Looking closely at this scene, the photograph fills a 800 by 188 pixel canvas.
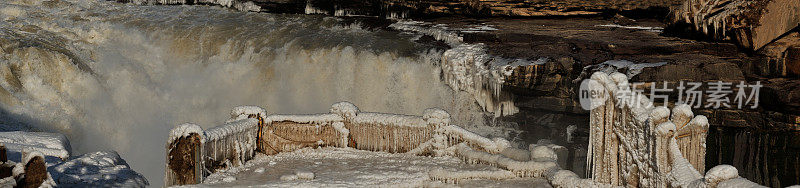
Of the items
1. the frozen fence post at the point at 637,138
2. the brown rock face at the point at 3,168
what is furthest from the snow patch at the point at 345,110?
the brown rock face at the point at 3,168

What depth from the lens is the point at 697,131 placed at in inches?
275

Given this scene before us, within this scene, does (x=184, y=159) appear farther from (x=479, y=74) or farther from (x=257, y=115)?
(x=479, y=74)

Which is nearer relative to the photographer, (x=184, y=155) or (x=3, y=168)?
(x=3, y=168)

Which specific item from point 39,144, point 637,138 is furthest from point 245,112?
point 637,138

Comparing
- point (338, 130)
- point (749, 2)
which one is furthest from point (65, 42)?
point (749, 2)

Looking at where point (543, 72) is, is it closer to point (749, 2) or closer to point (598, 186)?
point (749, 2)

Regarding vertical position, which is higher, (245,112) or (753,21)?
(753,21)

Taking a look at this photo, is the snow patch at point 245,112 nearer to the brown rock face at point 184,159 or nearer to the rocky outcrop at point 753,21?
the brown rock face at point 184,159

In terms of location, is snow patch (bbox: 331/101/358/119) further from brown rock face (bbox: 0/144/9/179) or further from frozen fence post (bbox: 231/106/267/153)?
brown rock face (bbox: 0/144/9/179)

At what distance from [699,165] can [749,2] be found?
7286 mm

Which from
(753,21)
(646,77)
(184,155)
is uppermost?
(753,21)

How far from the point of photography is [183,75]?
18.7 m

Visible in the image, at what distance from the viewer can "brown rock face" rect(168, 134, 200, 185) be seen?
9.98 meters

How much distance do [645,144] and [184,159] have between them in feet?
17.9
